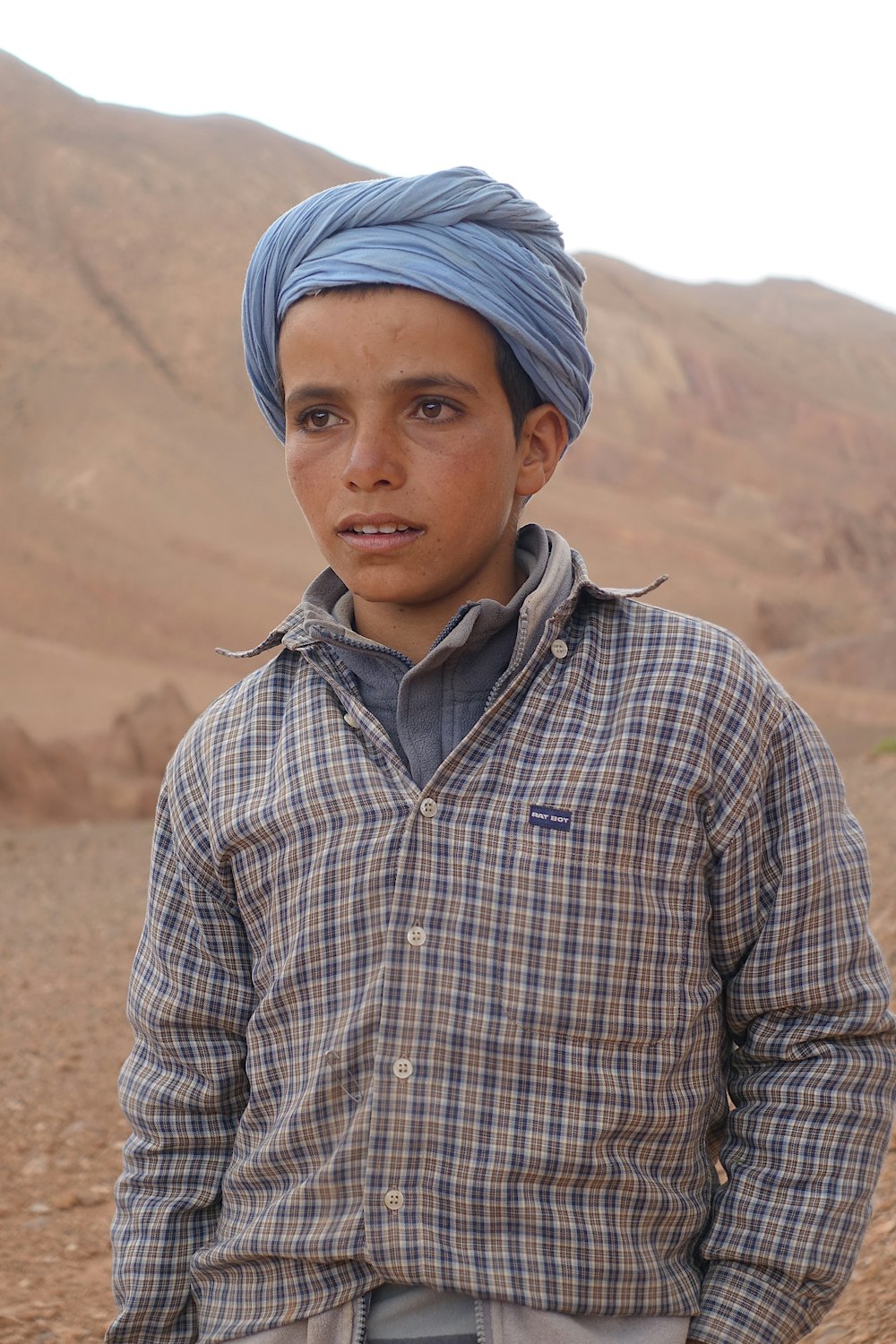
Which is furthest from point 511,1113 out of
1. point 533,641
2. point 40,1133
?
point 40,1133

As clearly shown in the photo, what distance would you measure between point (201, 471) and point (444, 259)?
21.6m

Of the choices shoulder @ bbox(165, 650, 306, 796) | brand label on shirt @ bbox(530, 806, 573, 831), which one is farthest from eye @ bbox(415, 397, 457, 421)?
brand label on shirt @ bbox(530, 806, 573, 831)

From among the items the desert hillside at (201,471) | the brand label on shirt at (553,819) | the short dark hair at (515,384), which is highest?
the desert hillside at (201,471)

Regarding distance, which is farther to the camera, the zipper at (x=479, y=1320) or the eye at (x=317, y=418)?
the eye at (x=317, y=418)

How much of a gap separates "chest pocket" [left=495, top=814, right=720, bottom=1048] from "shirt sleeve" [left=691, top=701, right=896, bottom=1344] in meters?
0.07

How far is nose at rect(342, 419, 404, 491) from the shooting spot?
5.30 ft

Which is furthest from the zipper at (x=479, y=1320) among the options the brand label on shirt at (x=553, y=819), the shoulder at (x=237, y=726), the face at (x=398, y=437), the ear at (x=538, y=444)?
the ear at (x=538, y=444)

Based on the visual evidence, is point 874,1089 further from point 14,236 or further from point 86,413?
point 14,236

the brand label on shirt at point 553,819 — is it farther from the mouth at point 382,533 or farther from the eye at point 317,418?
the eye at point 317,418

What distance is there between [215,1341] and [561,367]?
113 centimetres

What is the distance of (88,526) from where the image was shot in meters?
20.2

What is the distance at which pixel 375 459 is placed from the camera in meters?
1.61

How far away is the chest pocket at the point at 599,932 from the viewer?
152 centimetres

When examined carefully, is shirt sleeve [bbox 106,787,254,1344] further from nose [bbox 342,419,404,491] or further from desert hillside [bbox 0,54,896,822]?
desert hillside [bbox 0,54,896,822]
